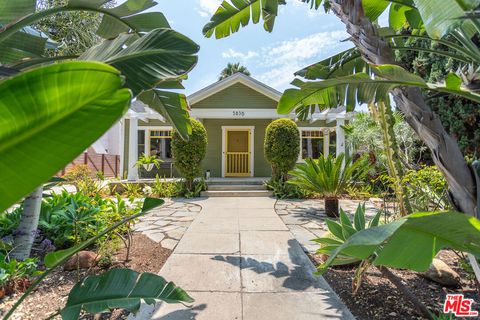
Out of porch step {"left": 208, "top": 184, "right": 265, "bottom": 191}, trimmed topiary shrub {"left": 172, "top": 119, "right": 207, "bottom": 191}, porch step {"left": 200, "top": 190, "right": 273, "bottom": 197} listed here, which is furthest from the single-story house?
porch step {"left": 200, "top": 190, "right": 273, "bottom": 197}

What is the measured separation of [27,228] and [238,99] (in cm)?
1132

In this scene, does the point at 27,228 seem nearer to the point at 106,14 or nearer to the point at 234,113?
the point at 106,14

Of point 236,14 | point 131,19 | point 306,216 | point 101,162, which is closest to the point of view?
point 131,19

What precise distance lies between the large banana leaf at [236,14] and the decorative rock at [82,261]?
3824 mm

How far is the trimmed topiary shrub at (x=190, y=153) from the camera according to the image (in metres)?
9.66

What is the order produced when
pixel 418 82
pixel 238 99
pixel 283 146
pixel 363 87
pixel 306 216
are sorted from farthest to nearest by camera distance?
pixel 238 99 → pixel 283 146 → pixel 306 216 → pixel 363 87 → pixel 418 82

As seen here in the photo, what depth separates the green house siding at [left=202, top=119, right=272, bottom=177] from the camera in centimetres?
1389

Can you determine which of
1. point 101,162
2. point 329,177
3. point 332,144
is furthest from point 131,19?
point 101,162

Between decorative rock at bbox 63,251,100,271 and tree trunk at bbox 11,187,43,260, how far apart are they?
0.52 metres

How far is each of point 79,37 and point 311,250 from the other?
10.4 metres

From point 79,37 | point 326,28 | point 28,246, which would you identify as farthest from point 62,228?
point 79,37

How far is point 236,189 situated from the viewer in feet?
34.8

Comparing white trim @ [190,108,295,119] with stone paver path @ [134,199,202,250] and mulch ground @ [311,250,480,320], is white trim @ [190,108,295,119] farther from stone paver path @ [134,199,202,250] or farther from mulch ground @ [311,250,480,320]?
mulch ground @ [311,250,480,320]

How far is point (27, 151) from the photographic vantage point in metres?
0.60
